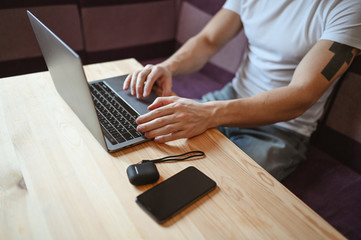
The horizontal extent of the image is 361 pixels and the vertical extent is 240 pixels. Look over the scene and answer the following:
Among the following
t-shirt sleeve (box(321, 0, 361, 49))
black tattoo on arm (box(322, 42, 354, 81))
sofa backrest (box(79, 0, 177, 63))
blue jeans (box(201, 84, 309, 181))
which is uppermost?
t-shirt sleeve (box(321, 0, 361, 49))

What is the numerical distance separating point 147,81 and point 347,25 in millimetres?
701

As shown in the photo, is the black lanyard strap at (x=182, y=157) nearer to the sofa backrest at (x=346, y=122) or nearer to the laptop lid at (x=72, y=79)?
the laptop lid at (x=72, y=79)

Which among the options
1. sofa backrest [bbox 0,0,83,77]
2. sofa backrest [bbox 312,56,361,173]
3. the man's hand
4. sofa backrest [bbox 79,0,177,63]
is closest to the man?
the man's hand

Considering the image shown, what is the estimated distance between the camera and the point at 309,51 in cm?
98

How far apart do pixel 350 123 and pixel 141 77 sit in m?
0.92

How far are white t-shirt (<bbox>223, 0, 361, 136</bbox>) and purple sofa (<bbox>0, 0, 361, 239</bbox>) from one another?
5.5 inches

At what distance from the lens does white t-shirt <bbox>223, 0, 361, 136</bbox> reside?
931 mm

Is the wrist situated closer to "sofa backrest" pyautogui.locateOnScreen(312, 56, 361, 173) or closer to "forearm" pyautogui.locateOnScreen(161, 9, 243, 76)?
"forearm" pyautogui.locateOnScreen(161, 9, 243, 76)

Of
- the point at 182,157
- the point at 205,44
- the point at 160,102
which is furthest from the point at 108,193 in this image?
the point at 205,44

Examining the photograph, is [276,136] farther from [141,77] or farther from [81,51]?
[81,51]

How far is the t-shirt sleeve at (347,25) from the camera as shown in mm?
910

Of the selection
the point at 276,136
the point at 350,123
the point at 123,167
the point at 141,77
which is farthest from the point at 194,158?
the point at 350,123

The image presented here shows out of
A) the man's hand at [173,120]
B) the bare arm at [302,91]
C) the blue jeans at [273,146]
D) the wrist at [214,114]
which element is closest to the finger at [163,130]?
the man's hand at [173,120]

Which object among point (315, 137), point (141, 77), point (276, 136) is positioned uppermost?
point (141, 77)
